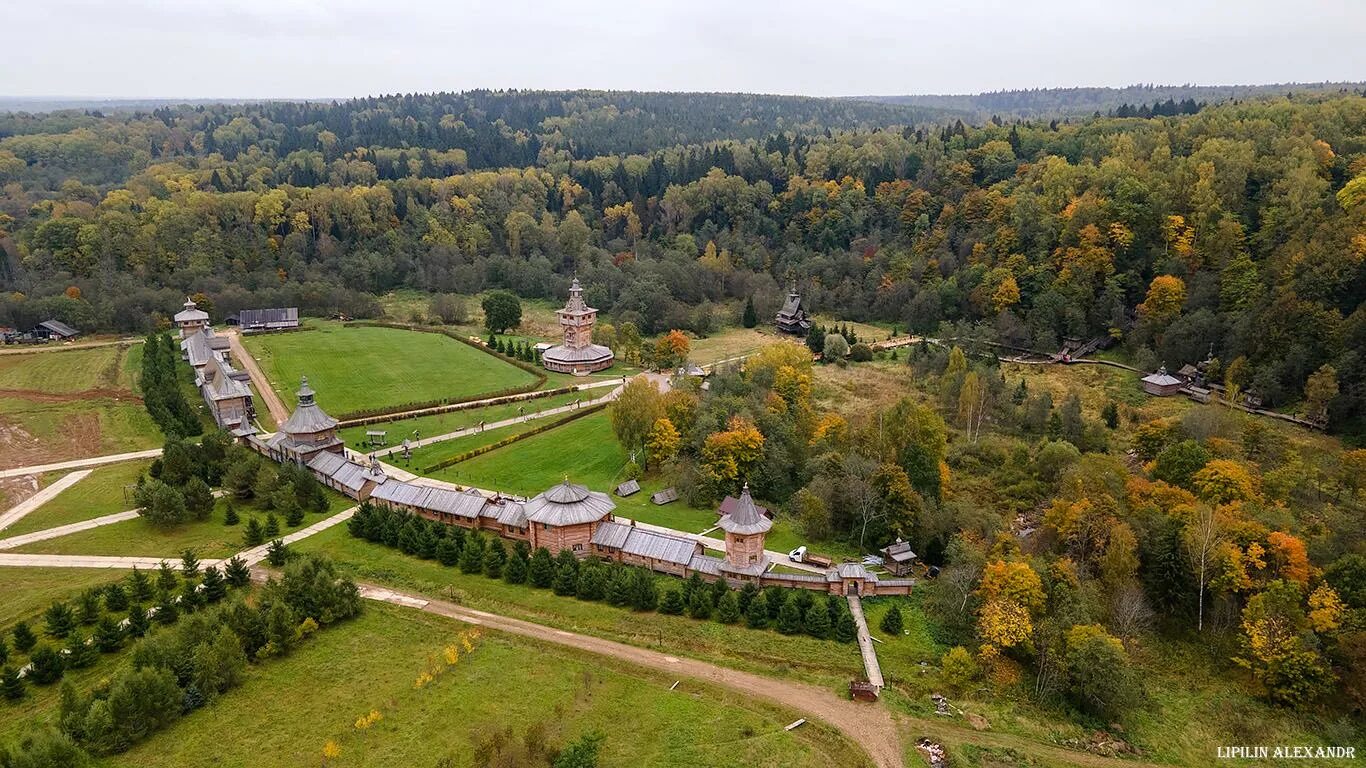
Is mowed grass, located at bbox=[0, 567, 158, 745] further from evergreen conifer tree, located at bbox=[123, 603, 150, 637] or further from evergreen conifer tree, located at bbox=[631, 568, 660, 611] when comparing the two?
evergreen conifer tree, located at bbox=[631, 568, 660, 611]

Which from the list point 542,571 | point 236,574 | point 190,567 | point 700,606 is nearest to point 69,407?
point 190,567

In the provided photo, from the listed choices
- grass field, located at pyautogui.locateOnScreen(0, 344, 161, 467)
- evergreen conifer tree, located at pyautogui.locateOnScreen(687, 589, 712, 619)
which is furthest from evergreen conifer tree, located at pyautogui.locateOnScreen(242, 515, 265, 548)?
evergreen conifer tree, located at pyautogui.locateOnScreen(687, 589, 712, 619)

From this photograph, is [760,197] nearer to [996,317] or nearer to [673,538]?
[996,317]

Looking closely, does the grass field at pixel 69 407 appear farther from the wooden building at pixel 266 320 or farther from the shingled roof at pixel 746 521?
the shingled roof at pixel 746 521

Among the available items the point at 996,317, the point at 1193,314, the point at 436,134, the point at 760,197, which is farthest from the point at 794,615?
the point at 436,134

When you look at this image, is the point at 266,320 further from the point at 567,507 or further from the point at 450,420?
the point at 567,507
